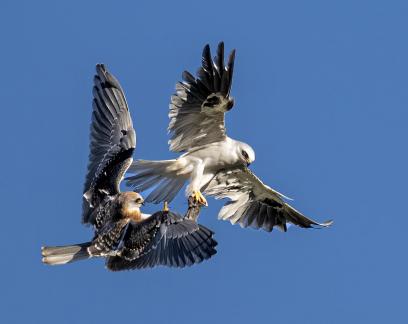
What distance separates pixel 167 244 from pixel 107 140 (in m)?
2.29

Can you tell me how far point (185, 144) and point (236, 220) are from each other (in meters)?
1.77

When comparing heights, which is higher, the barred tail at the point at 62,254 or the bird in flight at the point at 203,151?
the bird in flight at the point at 203,151

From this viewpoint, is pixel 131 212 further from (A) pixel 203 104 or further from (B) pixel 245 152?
(B) pixel 245 152

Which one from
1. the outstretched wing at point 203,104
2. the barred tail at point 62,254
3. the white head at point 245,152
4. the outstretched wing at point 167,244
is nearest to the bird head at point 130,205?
the outstretched wing at point 167,244

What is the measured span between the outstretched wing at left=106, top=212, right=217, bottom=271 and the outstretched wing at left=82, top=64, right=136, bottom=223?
1.12 meters

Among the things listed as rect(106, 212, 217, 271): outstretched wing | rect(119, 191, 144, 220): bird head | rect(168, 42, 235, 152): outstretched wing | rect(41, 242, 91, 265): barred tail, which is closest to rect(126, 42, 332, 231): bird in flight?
rect(168, 42, 235, 152): outstretched wing

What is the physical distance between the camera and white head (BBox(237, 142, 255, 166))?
496 inches

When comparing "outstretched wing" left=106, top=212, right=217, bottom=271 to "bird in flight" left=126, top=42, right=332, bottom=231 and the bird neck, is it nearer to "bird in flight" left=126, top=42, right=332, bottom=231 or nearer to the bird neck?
the bird neck

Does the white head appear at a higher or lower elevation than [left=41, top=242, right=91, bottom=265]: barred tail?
higher

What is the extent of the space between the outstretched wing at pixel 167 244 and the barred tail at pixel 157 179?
2789 mm

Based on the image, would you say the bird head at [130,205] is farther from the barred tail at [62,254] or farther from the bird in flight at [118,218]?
the barred tail at [62,254]

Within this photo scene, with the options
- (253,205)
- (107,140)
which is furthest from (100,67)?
(253,205)

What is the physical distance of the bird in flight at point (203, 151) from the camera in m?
12.0

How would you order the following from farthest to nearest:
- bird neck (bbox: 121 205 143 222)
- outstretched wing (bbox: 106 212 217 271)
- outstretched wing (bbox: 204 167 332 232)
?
1. outstretched wing (bbox: 204 167 332 232)
2. bird neck (bbox: 121 205 143 222)
3. outstretched wing (bbox: 106 212 217 271)
